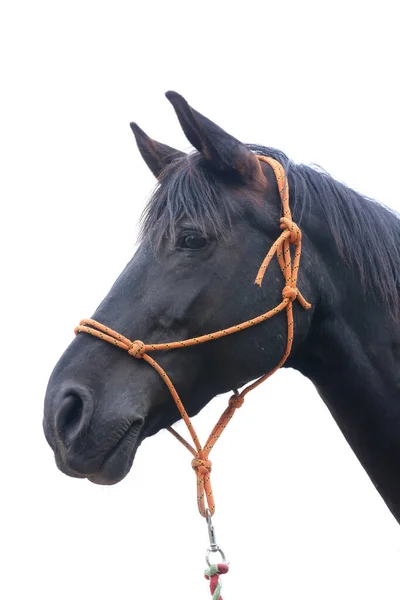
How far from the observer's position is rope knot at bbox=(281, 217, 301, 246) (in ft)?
10.2

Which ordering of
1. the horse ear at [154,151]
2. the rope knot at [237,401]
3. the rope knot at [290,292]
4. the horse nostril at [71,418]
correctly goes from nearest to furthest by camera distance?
the horse nostril at [71,418], the rope knot at [290,292], the rope knot at [237,401], the horse ear at [154,151]

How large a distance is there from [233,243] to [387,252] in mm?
711

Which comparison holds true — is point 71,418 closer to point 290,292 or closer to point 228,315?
point 228,315

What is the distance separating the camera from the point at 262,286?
3.06 m

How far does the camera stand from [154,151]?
3.57m

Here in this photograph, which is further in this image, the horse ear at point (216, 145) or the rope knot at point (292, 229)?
the rope knot at point (292, 229)

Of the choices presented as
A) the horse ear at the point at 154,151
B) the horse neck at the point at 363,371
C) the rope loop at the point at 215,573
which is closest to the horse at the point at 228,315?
the horse neck at the point at 363,371

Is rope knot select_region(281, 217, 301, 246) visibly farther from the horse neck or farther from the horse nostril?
the horse nostril

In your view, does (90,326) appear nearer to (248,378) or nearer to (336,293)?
(248,378)

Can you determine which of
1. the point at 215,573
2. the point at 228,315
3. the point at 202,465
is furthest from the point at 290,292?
the point at 215,573

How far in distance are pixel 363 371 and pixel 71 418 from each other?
3.98 feet

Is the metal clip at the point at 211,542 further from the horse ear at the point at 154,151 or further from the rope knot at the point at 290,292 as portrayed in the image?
the horse ear at the point at 154,151

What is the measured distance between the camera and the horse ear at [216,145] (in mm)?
2998

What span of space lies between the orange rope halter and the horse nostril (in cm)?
27
